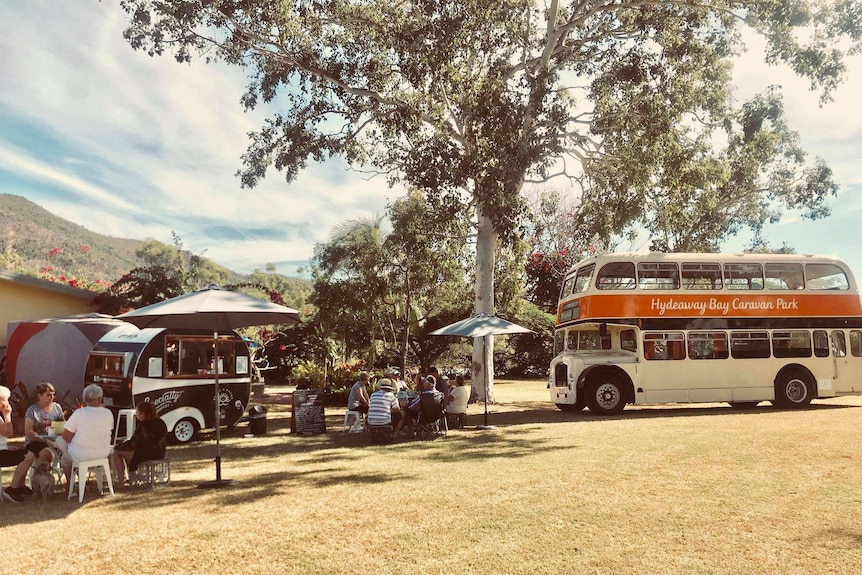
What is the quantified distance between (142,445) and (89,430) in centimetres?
78

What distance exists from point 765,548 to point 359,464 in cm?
Result: 604

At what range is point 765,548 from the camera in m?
5.68

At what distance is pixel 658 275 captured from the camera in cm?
1706

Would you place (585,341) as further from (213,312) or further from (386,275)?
(213,312)

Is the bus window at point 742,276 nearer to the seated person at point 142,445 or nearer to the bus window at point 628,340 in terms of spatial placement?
the bus window at point 628,340

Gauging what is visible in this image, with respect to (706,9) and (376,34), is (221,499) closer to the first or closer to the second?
(376,34)

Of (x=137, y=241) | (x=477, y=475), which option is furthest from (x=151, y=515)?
(x=137, y=241)

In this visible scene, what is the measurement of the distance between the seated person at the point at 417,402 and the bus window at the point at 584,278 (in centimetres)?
555

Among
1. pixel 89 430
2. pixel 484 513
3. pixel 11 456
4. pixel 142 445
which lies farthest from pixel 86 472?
pixel 484 513

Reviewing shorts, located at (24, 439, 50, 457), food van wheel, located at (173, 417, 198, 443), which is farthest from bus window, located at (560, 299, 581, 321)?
shorts, located at (24, 439, 50, 457)

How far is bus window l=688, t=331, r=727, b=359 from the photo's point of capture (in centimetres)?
1709

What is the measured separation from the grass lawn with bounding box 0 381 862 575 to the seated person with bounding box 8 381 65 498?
0.42 m

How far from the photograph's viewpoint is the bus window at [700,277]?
17.1 meters

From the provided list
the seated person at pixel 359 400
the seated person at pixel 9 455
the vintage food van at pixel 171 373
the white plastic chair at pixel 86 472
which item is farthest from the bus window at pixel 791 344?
the seated person at pixel 9 455
